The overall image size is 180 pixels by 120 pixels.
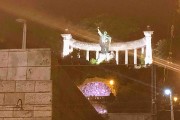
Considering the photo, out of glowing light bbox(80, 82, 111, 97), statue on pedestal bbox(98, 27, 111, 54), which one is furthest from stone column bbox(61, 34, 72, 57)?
glowing light bbox(80, 82, 111, 97)

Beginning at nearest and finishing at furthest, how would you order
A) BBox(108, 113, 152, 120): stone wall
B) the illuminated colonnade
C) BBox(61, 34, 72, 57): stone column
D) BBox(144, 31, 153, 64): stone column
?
BBox(108, 113, 152, 120): stone wall < BBox(61, 34, 72, 57): stone column < the illuminated colonnade < BBox(144, 31, 153, 64): stone column

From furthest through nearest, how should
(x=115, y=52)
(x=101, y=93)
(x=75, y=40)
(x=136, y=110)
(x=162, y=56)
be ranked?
(x=115, y=52)
(x=75, y=40)
(x=162, y=56)
(x=101, y=93)
(x=136, y=110)

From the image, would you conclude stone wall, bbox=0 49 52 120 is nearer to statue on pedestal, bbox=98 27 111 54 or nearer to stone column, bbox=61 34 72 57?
stone column, bbox=61 34 72 57

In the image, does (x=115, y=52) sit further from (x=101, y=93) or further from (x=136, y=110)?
(x=136, y=110)

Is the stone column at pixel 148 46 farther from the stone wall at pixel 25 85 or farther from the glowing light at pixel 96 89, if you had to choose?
the stone wall at pixel 25 85

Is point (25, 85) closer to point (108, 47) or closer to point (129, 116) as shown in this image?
point (129, 116)

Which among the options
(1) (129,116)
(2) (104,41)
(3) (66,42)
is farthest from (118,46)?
(1) (129,116)

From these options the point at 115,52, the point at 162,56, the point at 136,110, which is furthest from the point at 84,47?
the point at 136,110
